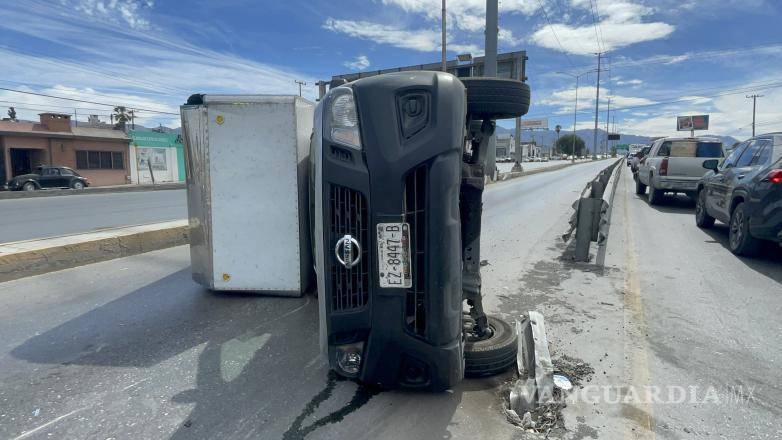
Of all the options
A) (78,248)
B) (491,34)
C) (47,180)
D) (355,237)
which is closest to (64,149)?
(47,180)

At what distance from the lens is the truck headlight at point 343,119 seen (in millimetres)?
2312

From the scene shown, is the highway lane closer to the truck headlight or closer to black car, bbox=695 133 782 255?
black car, bbox=695 133 782 255

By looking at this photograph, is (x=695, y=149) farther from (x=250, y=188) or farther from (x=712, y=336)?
(x=250, y=188)

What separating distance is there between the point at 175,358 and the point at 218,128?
6.66 feet

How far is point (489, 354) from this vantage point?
9.80ft

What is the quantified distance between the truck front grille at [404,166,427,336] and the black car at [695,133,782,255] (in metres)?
5.82

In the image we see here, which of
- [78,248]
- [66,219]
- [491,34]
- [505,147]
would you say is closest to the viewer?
[78,248]

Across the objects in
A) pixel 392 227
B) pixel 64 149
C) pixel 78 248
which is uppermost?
pixel 64 149

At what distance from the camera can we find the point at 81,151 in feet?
115

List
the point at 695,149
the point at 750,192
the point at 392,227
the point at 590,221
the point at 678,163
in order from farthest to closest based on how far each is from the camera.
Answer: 1. the point at 695,149
2. the point at 678,163
3. the point at 750,192
4. the point at 590,221
5. the point at 392,227

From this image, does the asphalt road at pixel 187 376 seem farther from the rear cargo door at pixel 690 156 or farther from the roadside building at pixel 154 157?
the roadside building at pixel 154 157

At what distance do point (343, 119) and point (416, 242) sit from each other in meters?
0.72

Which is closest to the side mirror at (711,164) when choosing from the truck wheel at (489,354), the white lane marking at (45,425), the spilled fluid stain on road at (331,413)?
the truck wheel at (489,354)

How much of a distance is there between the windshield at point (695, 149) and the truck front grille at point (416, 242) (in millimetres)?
13538
